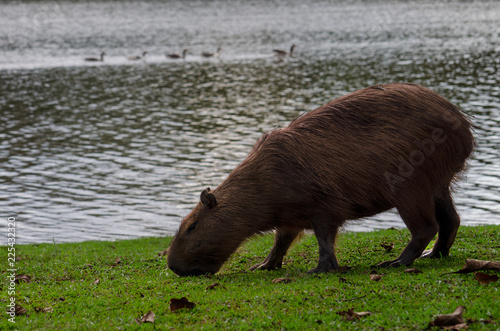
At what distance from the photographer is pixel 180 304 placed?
231 inches

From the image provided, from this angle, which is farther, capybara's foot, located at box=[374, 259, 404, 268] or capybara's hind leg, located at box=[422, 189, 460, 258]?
capybara's hind leg, located at box=[422, 189, 460, 258]

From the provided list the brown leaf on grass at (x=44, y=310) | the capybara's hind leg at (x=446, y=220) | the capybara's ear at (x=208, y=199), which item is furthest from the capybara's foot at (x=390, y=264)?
the brown leaf on grass at (x=44, y=310)

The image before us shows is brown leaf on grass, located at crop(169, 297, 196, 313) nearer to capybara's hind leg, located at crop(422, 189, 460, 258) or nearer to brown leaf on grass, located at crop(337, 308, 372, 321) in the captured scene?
brown leaf on grass, located at crop(337, 308, 372, 321)

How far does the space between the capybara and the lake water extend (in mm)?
1044

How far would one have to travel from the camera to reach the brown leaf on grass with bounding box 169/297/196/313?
5.83 m

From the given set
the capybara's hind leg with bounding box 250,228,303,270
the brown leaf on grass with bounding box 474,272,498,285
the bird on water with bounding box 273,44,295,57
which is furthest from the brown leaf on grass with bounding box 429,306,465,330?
the bird on water with bounding box 273,44,295,57

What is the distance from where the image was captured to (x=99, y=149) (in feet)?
63.3

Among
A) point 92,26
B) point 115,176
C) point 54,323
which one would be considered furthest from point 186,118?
point 92,26

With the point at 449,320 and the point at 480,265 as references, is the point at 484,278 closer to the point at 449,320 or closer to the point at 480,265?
the point at 480,265

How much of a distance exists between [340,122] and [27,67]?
33.2m

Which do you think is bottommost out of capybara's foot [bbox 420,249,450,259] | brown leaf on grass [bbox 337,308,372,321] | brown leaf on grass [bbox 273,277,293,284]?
brown leaf on grass [bbox 273,277,293,284]

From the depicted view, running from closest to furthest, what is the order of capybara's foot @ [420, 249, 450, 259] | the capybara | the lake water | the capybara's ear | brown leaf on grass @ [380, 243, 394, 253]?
1. the capybara
2. the capybara's ear
3. capybara's foot @ [420, 249, 450, 259]
4. brown leaf on grass @ [380, 243, 394, 253]
5. the lake water

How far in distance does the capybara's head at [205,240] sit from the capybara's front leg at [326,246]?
886 mm

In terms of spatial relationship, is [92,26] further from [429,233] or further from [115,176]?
[429,233]
